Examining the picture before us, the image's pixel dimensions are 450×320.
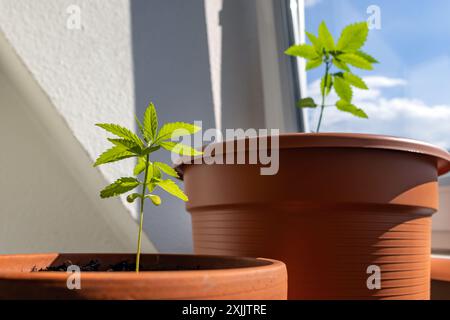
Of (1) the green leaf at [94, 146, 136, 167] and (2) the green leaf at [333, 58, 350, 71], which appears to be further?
(2) the green leaf at [333, 58, 350, 71]

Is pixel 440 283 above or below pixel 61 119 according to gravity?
below

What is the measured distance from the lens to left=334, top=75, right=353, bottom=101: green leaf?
0.86 meters

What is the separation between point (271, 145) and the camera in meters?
0.64

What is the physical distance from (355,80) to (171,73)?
407 mm

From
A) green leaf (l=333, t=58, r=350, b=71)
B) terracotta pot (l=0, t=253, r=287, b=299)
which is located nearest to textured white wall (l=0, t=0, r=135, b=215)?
green leaf (l=333, t=58, r=350, b=71)

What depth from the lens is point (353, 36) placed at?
0.80m

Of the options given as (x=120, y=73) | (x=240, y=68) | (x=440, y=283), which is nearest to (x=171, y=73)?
(x=120, y=73)

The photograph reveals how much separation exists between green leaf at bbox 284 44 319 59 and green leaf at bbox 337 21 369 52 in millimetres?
51

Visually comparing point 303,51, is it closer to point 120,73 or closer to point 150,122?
point 120,73

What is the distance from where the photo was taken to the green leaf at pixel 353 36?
799 millimetres

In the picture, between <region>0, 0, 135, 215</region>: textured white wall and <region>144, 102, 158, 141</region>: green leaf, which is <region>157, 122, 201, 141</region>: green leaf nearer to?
<region>144, 102, 158, 141</region>: green leaf

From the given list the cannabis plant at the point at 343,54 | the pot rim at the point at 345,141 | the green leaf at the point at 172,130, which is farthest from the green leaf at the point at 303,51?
the green leaf at the point at 172,130
